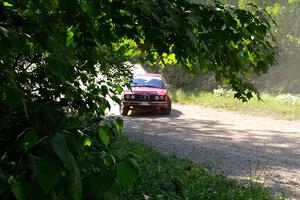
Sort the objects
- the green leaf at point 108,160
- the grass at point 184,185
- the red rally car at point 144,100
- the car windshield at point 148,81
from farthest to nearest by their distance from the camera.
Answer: the car windshield at point 148,81 < the red rally car at point 144,100 < the grass at point 184,185 < the green leaf at point 108,160

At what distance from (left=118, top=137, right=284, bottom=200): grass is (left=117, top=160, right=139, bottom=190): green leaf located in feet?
9.10

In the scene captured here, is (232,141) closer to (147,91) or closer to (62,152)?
(147,91)

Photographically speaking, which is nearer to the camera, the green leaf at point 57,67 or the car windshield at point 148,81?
the green leaf at point 57,67

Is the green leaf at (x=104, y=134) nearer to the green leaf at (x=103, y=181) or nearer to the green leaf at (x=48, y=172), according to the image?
the green leaf at (x=103, y=181)

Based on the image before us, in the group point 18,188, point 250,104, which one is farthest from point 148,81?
point 18,188

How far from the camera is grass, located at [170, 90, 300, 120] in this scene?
18406 millimetres

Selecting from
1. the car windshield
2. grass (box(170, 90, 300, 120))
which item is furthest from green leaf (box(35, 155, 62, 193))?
the car windshield

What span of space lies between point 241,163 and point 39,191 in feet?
29.4

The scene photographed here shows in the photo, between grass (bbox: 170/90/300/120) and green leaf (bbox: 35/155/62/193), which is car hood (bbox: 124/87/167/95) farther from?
green leaf (bbox: 35/155/62/193)

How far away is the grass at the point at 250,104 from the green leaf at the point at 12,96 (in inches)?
643

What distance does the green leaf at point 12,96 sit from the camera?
1.11m

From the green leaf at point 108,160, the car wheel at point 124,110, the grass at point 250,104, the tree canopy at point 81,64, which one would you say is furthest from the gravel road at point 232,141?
the green leaf at point 108,160

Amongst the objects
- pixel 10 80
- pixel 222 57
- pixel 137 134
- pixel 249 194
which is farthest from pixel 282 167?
pixel 10 80

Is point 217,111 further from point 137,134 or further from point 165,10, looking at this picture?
point 165,10
